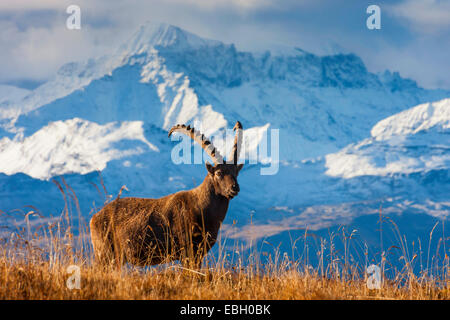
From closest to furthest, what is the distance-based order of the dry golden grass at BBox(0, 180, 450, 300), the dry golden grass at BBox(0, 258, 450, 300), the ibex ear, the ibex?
1. the dry golden grass at BBox(0, 258, 450, 300)
2. the dry golden grass at BBox(0, 180, 450, 300)
3. the ibex
4. the ibex ear

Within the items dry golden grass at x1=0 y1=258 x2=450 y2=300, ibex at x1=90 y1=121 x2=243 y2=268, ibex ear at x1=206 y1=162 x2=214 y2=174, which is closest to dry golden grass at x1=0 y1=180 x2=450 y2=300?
dry golden grass at x1=0 y1=258 x2=450 y2=300


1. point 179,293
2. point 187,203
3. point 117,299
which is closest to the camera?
point 117,299

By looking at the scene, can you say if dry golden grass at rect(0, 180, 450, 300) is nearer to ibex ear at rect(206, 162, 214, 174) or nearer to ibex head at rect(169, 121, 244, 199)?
ibex head at rect(169, 121, 244, 199)

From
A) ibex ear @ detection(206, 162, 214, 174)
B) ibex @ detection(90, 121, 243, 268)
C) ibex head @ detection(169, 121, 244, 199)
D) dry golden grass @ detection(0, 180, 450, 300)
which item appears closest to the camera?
dry golden grass @ detection(0, 180, 450, 300)

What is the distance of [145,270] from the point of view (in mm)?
9523

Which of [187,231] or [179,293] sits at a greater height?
[187,231]

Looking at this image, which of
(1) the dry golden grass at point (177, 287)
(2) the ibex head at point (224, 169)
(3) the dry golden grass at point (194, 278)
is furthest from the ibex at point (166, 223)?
(1) the dry golden grass at point (177, 287)

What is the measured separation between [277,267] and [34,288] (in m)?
4.37

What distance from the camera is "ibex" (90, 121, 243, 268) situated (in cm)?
1108

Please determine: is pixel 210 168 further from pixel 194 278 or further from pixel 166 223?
pixel 194 278

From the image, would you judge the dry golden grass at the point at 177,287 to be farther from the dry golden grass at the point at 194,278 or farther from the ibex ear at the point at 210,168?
the ibex ear at the point at 210,168

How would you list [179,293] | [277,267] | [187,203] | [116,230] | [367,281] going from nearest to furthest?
[179,293] < [367,281] < [277,267] < [116,230] < [187,203]
